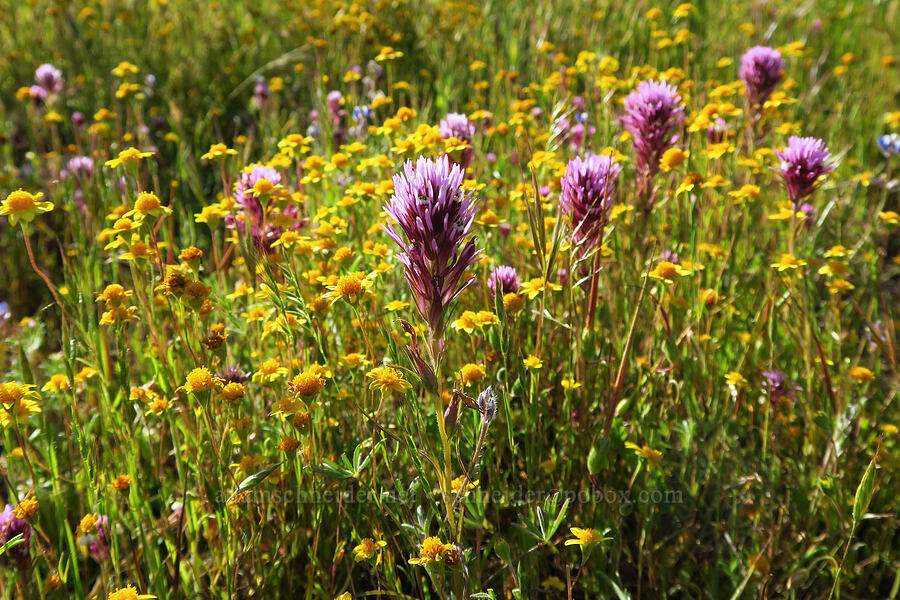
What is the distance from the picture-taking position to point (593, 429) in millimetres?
1832

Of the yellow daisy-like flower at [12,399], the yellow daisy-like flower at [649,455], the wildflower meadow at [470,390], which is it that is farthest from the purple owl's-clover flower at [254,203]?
the yellow daisy-like flower at [649,455]

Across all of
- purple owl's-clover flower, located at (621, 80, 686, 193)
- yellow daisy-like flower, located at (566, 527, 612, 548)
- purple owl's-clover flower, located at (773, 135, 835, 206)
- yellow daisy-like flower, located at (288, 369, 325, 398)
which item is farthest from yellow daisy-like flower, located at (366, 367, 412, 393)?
purple owl's-clover flower, located at (773, 135, 835, 206)

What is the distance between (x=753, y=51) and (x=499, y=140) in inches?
40.7

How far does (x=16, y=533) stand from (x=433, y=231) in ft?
4.17

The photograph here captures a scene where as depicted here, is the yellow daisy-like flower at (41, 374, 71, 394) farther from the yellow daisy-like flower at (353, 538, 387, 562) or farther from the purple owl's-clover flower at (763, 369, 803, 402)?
the purple owl's-clover flower at (763, 369, 803, 402)

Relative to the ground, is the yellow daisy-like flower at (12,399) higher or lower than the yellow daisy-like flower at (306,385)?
lower

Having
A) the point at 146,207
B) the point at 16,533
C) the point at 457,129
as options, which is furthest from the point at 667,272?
the point at 16,533

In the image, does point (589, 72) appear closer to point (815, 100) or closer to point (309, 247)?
point (815, 100)

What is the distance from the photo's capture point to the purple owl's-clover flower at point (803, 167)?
6.42 feet

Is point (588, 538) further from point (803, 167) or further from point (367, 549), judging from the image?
point (803, 167)

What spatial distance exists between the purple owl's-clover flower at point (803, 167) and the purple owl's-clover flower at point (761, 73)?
0.70m

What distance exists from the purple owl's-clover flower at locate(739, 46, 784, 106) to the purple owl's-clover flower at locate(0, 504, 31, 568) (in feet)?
9.04

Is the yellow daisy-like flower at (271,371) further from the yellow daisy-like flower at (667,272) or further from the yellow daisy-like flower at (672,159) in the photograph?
the yellow daisy-like flower at (672,159)

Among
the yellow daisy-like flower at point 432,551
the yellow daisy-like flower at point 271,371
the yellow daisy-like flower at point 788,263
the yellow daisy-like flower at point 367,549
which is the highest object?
the yellow daisy-like flower at point 788,263
